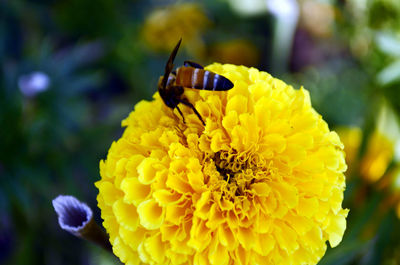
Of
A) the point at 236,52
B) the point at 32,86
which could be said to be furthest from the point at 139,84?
the point at 32,86

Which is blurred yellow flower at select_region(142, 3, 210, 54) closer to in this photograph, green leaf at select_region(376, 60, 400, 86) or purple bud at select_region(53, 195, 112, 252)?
green leaf at select_region(376, 60, 400, 86)

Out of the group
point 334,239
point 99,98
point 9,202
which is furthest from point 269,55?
point 334,239

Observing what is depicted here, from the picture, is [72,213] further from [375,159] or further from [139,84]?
[139,84]

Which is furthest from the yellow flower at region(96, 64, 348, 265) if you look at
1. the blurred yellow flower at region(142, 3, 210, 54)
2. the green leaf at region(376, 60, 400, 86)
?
the blurred yellow flower at region(142, 3, 210, 54)

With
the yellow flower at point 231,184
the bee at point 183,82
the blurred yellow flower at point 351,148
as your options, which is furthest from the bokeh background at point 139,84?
the bee at point 183,82

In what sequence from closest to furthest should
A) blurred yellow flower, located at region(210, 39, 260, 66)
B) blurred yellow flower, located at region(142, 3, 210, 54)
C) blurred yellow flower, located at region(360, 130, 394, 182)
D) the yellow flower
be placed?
Answer: the yellow flower
blurred yellow flower, located at region(360, 130, 394, 182)
blurred yellow flower, located at region(142, 3, 210, 54)
blurred yellow flower, located at region(210, 39, 260, 66)

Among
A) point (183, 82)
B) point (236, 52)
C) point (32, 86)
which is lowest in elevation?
point (236, 52)
